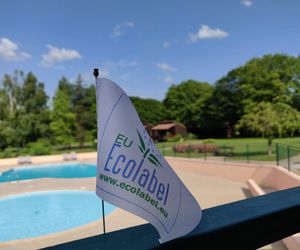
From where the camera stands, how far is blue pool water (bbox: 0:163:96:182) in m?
19.4

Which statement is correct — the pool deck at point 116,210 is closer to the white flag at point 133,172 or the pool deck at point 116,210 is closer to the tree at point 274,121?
the tree at point 274,121

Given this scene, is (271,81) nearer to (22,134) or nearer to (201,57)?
(201,57)

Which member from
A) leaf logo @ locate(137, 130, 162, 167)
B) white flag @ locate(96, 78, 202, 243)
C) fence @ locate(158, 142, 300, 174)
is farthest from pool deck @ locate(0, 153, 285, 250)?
leaf logo @ locate(137, 130, 162, 167)

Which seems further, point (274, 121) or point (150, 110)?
point (150, 110)

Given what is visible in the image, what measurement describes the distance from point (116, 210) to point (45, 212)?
119 inches

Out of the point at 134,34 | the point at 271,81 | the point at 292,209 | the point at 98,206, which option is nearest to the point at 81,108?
the point at 134,34

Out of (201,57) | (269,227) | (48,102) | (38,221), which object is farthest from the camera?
(48,102)

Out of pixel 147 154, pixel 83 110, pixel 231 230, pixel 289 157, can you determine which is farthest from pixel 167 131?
pixel 147 154

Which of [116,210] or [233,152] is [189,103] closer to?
[233,152]

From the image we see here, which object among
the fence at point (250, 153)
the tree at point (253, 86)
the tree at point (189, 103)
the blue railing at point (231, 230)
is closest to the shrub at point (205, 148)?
the fence at point (250, 153)

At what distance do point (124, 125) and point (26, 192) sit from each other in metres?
13.1

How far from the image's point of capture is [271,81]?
40781 mm

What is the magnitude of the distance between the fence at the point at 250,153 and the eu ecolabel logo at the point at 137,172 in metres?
9.35

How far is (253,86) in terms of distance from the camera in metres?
42.6
